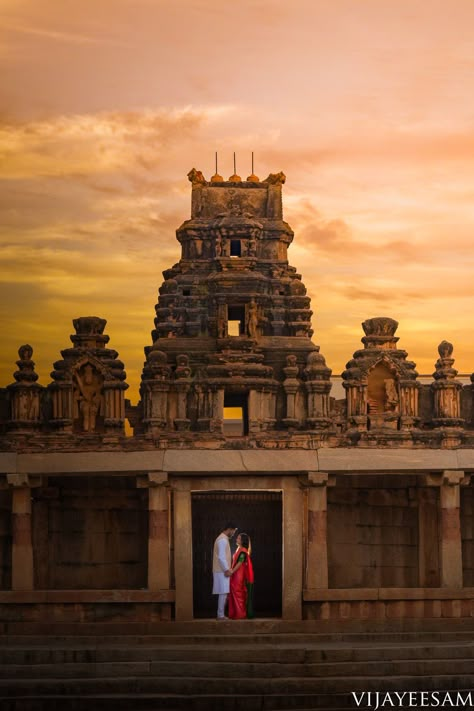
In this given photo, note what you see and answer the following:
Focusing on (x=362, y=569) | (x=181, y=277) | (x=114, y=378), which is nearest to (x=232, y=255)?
(x=181, y=277)

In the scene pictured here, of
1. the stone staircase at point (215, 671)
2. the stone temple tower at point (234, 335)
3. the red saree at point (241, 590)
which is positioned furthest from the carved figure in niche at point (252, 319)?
the stone staircase at point (215, 671)

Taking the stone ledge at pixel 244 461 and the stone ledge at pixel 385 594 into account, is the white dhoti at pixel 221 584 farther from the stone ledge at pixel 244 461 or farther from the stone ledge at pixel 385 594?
the stone ledge at pixel 244 461

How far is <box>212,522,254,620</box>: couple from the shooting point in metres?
41.3

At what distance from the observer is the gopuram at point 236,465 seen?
135 ft

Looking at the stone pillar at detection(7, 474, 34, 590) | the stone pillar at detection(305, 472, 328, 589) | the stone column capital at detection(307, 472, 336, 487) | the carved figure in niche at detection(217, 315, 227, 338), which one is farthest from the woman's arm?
the carved figure in niche at detection(217, 315, 227, 338)

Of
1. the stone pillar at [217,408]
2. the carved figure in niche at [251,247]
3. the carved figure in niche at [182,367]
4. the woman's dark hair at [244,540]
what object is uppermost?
the carved figure in niche at [251,247]

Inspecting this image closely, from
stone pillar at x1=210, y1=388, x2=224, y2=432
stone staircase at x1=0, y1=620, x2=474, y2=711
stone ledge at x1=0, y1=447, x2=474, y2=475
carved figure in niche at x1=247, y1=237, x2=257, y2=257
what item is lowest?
stone staircase at x1=0, y1=620, x2=474, y2=711

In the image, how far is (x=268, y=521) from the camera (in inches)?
1757

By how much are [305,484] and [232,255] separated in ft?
20.3

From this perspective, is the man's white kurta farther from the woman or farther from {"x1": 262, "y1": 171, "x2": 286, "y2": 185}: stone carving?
{"x1": 262, "y1": 171, "x2": 286, "y2": 185}: stone carving

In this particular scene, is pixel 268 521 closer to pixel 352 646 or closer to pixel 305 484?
pixel 305 484

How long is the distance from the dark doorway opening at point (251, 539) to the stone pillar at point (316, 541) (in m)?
3.09

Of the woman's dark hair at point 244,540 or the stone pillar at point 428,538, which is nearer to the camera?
the woman's dark hair at point 244,540

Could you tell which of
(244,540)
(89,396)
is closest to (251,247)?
(89,396)
